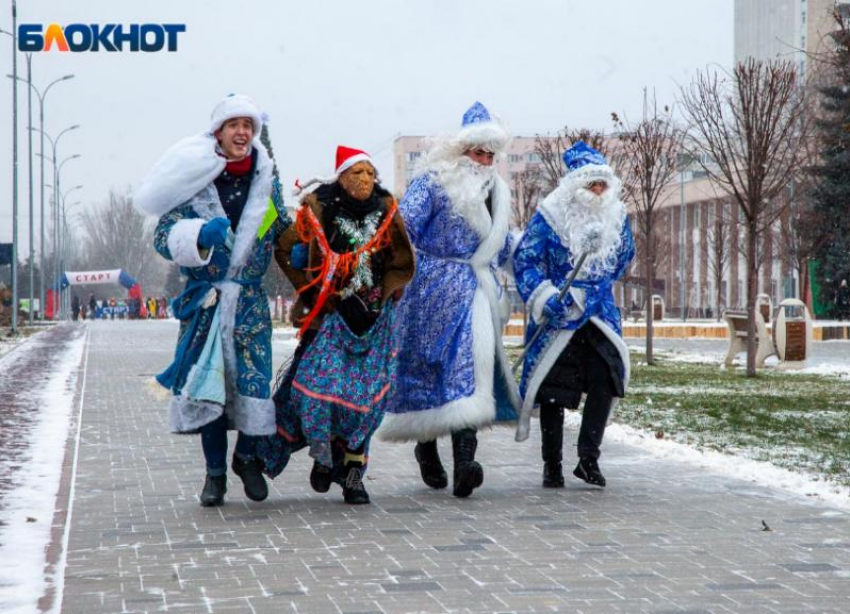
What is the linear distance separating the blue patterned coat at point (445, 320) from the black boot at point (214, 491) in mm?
990

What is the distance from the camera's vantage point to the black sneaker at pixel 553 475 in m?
8.04

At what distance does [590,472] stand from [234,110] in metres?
2.69

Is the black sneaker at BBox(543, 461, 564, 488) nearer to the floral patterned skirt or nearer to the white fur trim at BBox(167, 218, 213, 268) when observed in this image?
the floral patterned skirt

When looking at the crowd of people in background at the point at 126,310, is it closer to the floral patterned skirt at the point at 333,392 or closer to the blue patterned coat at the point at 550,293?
the blue patterned coat at the point at 550,293

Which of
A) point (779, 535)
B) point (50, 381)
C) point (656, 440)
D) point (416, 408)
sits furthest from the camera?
point (50, 381)

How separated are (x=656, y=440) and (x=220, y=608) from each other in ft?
19.7

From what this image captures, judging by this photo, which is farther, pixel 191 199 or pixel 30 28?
pixel 30 28

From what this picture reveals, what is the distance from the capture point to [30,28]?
5453 cm

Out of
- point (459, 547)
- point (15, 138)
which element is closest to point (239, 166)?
point (459, 547)

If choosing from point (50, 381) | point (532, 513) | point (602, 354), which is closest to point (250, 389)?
point (532, 513)

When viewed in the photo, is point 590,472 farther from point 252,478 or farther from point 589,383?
point 252,478

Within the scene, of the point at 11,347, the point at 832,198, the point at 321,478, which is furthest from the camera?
the point at 832,198

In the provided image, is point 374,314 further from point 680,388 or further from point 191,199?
point 680,388

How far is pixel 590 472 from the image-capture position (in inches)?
313
